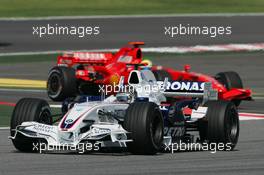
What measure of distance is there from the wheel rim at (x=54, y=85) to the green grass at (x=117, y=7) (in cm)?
2075

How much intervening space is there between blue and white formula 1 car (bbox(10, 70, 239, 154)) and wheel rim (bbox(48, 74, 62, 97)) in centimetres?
811

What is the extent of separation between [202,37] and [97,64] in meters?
15.4

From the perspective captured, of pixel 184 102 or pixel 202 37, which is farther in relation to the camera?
pixel 202 37

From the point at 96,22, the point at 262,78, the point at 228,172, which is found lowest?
the point at 228,172

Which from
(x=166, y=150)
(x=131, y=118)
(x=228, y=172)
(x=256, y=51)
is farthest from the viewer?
(x=256, y=51)

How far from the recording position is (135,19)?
4359 cm

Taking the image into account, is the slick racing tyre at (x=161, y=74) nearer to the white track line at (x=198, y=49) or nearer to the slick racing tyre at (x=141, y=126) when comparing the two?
the slick racing tyre at (x=141, y=126)

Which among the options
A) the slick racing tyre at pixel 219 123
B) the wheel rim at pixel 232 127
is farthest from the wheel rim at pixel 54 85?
the slick racing tyre at pixel 219 123

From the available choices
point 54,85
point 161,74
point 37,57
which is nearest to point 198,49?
point 37,57

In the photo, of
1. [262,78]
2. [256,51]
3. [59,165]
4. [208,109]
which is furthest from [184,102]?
[256,51]

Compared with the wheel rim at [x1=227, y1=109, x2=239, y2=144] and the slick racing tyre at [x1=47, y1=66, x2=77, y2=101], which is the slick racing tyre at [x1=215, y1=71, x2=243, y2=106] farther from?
the wheel rim at [x1=227, y1=109, x2=239, y2=144]

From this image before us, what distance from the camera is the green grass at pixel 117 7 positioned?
4606 cm

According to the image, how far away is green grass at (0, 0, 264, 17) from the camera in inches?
1813

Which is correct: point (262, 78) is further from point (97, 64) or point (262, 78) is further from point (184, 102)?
point (184, 102)
